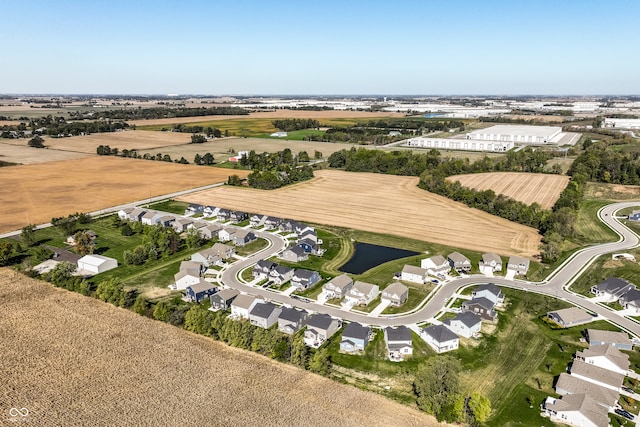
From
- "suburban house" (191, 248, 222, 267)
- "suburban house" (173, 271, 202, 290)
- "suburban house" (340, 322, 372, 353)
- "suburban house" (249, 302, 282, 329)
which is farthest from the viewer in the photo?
"suburban house" (191, 248, 222, 267)

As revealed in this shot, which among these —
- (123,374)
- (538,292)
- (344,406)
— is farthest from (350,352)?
(538,292)

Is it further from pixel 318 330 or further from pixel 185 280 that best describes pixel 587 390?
pixel 185 280

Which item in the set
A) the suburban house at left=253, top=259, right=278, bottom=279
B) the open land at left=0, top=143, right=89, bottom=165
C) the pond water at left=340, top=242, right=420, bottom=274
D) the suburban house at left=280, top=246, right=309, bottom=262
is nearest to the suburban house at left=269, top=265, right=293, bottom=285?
the suburban house at left=253, top=259, right=278, bottom=279

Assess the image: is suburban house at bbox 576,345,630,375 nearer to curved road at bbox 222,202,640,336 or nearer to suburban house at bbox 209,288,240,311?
curved road at bbox 222,202,640,336

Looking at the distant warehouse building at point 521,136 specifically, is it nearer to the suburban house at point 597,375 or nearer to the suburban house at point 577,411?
the suburban house at point 597,375

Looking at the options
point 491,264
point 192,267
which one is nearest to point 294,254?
point 192,267

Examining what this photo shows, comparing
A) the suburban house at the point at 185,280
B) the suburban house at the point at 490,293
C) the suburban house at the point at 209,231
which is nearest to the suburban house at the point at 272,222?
the suburban house at the point at 209,231
